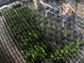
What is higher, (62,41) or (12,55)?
(62,41)

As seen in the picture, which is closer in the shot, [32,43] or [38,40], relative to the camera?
[32,43]

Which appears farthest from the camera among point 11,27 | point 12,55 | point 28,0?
point 28,0

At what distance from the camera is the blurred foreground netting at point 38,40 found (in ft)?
15.9

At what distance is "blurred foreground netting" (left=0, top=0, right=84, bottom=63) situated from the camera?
4.83 meters

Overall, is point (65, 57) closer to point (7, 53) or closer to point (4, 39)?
point (7, 53)

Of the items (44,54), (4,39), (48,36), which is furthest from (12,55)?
(48,36)

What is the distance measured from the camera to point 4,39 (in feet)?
19.1

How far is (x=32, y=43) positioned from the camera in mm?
5461

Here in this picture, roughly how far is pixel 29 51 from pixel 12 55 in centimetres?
114

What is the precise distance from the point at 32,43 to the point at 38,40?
470 millimetres

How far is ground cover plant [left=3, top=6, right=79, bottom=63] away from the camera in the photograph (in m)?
4.79

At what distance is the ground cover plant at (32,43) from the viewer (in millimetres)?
4793

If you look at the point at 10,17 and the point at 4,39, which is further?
the point at 10,17

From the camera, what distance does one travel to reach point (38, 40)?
5609mm
